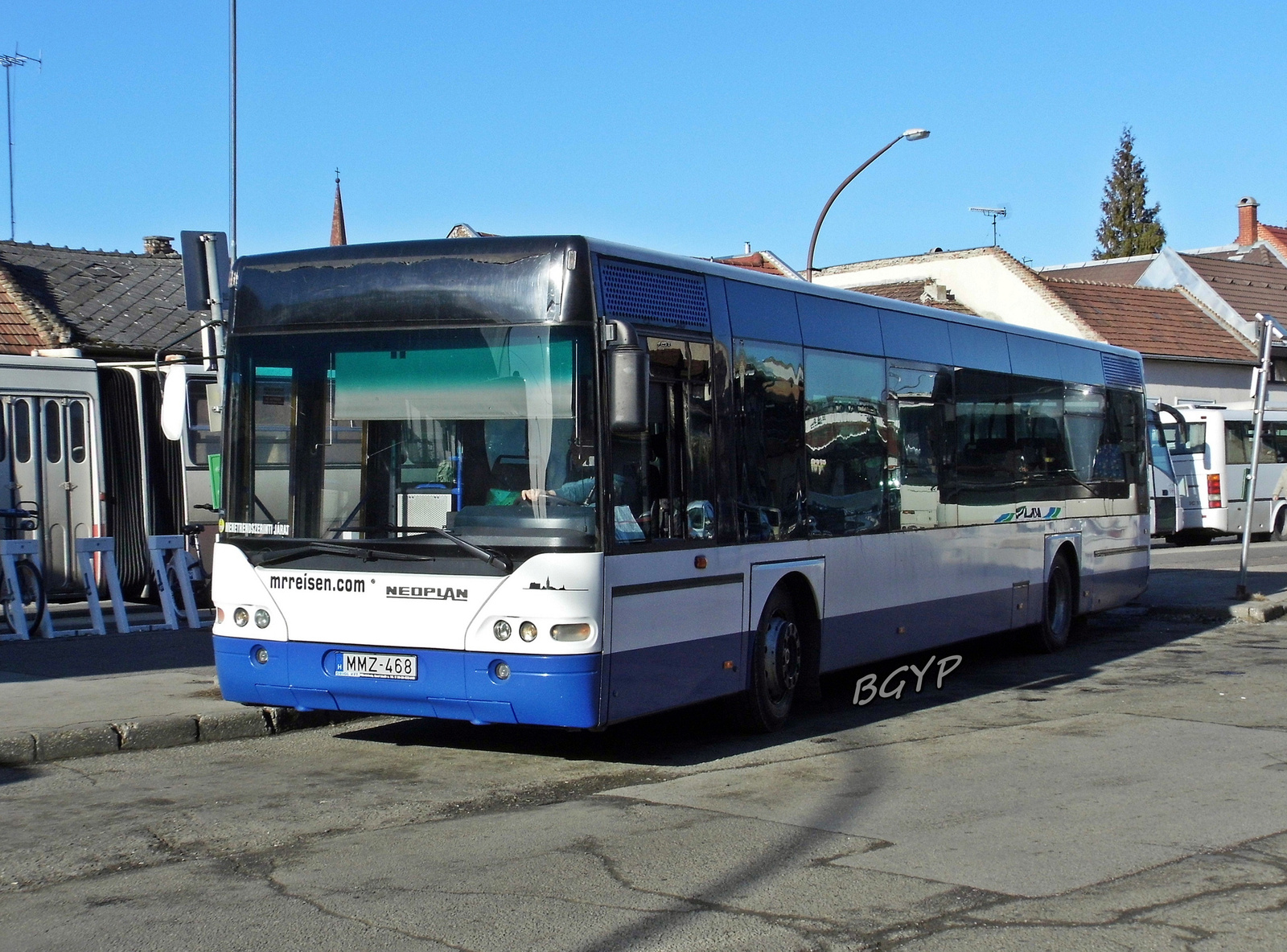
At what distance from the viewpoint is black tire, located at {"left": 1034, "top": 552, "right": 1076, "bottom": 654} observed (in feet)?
47.4

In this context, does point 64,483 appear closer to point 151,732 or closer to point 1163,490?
point 151,732

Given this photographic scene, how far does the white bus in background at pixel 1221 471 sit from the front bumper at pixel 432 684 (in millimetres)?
29900

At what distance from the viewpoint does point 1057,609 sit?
48.5 feet

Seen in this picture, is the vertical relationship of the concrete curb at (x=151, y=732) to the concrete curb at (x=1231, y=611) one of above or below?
above

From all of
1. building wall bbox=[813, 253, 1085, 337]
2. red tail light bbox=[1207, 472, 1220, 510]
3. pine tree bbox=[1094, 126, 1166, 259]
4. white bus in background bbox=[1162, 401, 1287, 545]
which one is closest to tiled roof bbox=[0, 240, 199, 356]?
building wall bbox=[813, 253, 1085, 337]

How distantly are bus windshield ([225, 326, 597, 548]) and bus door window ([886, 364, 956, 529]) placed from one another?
4.05 metres

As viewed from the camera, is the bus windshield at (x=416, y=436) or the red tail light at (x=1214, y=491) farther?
the red tail light at (x=1214, y=491)

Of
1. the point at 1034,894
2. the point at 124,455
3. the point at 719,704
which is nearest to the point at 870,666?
the point at 719,704

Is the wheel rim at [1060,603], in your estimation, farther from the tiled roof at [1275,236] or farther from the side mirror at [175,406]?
the tiled roof at [1275,236]

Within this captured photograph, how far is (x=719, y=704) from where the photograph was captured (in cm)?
959

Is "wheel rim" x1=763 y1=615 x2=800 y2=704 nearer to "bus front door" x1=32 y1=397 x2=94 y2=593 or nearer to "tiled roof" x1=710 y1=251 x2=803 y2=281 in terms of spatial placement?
"bus front door" x1=32 y1=397 x2=94 y2=593

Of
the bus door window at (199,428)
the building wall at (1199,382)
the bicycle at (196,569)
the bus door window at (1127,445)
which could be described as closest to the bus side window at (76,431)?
the bus door window at (199,428)

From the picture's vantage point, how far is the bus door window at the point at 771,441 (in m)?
9.24

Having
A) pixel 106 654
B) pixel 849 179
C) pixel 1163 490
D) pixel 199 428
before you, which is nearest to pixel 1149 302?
pixel 1163 490
